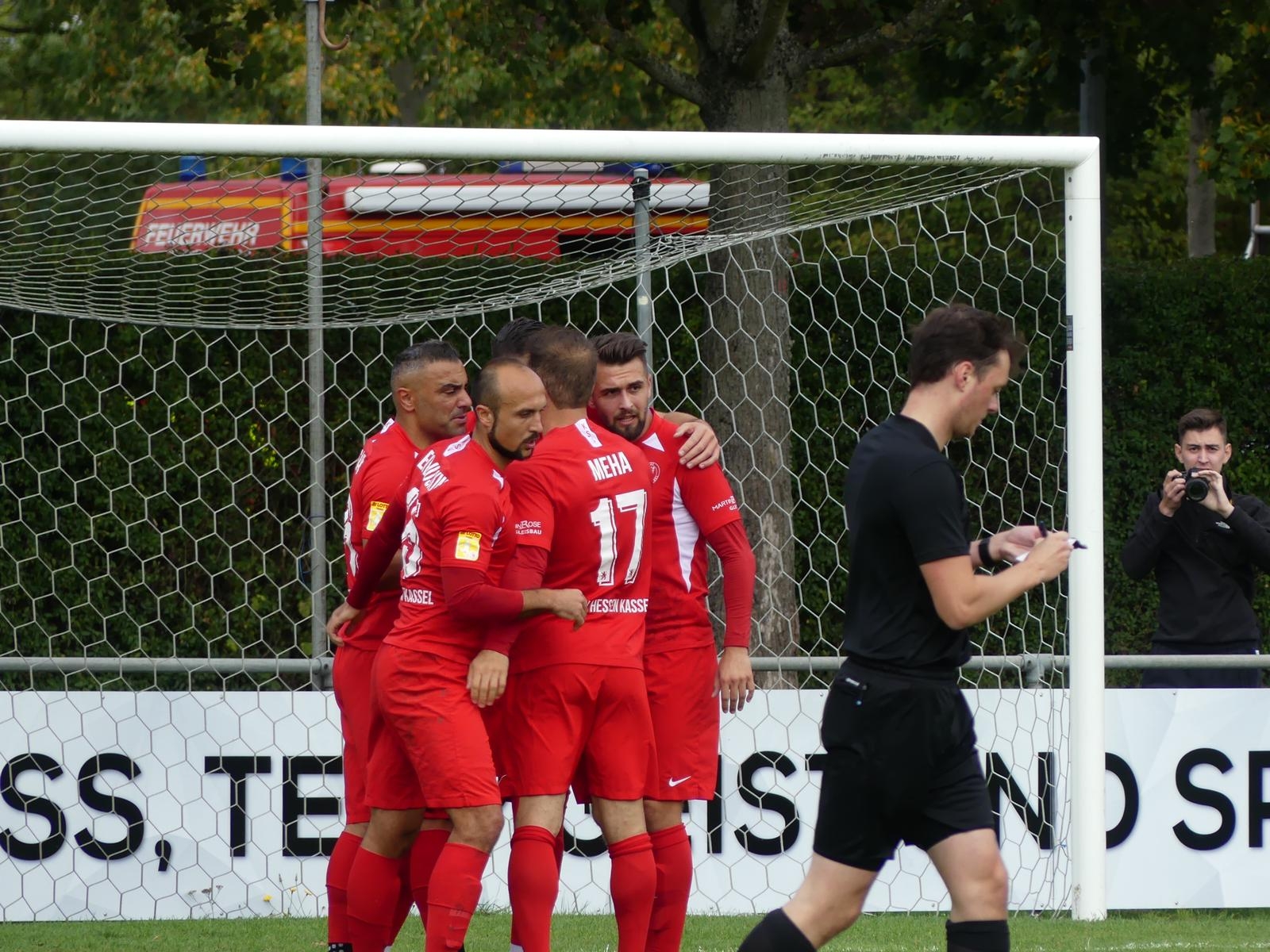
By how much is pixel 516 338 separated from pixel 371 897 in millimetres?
1603

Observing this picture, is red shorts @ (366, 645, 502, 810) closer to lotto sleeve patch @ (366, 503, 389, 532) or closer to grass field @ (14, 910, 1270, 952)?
lotto sleeve patch @ (366, 503, 389, 532)

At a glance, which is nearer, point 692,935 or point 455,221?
point 692,935

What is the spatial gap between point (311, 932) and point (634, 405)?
2223 millimetres

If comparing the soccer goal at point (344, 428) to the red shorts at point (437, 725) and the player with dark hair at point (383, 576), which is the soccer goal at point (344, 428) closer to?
the player with dark hair at point (383, 576)

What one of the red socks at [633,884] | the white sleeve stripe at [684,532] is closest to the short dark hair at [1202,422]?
Result: the white sleeve stripe at [684,532]

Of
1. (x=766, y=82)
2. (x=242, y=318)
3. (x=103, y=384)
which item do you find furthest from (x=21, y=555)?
(x=766, y=82)

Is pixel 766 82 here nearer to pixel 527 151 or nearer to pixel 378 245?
pixel 378 245

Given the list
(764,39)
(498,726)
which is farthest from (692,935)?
(764,39)

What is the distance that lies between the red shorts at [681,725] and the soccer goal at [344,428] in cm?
126

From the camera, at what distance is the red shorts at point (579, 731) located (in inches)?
163

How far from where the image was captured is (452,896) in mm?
3988

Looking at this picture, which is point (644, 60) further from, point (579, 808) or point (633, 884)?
point (633, 884)

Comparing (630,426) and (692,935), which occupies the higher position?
(630,426)

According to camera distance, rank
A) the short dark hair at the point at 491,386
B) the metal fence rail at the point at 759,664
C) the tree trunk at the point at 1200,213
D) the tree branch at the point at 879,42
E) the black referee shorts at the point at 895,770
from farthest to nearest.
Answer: the tree trunk at the point at 1200,213 → the tree branch at the point at 879,42 → the metal fence rail at the point at 759,664 → the short dark hair at the point at 491,386 → the black referee shorts at the point at 895,770
